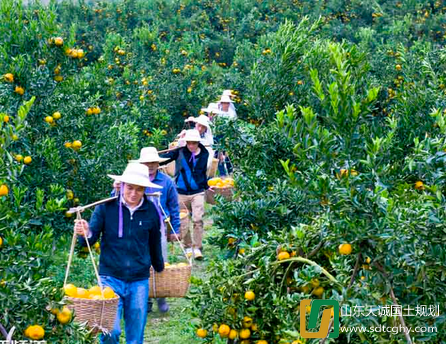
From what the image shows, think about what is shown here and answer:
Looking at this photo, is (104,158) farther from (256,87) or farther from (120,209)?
(120,209)

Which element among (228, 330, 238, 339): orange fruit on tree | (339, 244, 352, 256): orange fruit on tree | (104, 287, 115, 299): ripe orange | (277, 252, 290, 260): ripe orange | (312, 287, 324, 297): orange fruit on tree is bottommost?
(228, 330, 238, 339): orange fruit on tree

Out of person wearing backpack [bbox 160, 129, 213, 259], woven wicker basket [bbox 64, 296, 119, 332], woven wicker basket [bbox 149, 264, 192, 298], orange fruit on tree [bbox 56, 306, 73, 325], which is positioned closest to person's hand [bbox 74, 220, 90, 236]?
woven wicker basket [bbox 64, 296, 119, 332]

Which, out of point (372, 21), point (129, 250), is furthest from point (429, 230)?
point (372, 21)

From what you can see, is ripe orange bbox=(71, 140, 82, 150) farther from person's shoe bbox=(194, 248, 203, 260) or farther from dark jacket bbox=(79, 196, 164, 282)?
person's shoe bbox=(194, 248, 203, 260)

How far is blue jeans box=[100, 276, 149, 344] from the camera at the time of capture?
5.78 metres

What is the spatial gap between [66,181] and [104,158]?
0.65 metres

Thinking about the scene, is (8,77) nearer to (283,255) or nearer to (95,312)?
(95,312)

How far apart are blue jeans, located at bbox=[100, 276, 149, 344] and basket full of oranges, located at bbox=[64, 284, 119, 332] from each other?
368 millimetres

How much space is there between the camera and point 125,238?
5.79 meters

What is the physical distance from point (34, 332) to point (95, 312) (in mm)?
1266

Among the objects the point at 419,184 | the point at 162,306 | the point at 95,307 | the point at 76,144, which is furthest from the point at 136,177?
the point at 162,306

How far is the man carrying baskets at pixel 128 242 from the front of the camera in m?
5.78

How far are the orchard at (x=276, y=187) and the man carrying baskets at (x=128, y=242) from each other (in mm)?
351

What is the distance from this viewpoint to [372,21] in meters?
22.9
